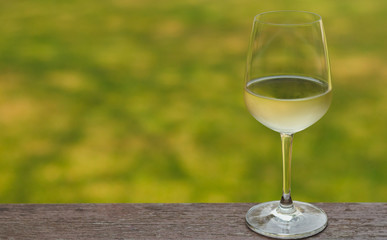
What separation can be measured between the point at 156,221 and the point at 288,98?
29 cm

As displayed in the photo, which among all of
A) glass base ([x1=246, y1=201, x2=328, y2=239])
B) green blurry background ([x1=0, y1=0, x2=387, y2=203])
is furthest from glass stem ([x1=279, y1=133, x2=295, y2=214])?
green blurry background ([x1=0, y1=0, x2=387, y2=203])

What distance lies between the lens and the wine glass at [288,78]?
94cm

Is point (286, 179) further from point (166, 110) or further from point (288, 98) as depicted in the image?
point (166, 110)

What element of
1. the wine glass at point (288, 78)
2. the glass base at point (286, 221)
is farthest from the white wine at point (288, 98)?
the glass base at point (286, 221)

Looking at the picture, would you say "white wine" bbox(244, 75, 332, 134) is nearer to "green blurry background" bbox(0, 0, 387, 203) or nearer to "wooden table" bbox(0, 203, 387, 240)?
"wooden table" bbox(0, 203, 387, 240)

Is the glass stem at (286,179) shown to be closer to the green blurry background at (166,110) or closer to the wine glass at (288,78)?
the wine glass at (288,78)

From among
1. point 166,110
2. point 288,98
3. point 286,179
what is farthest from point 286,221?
point 166,110

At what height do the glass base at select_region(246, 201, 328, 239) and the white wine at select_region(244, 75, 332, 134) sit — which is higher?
the white wine at select_region(244, 75, 332, 134)

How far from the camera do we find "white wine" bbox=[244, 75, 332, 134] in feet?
3.08

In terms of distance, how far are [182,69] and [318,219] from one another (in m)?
3.45

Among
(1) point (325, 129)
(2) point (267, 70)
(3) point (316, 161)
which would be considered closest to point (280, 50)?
(2) point (267, 70)

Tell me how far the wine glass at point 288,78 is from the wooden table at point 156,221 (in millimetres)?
36

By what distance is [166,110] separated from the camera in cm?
383

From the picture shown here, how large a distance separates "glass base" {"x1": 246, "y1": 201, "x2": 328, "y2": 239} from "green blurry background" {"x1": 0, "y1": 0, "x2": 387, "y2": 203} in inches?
74.1
